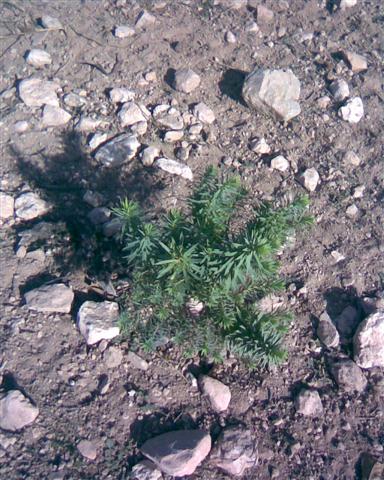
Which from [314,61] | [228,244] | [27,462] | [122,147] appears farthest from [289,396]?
[314,61]

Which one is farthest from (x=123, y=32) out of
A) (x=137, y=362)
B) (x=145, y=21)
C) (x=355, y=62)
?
(x=137, y=362)

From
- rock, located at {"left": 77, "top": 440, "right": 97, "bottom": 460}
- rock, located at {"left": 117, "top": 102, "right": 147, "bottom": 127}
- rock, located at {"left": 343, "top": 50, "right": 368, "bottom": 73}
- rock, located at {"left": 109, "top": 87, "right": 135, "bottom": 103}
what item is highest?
rock, located at {"left": 343, "top": 50, "right": 368, "bottom": 73}

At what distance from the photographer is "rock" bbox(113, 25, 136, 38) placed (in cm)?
531

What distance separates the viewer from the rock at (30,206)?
4234 millimetres

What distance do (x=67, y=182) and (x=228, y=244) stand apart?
1.83 meters

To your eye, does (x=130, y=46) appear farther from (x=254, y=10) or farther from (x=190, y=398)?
(x=190, y=398)

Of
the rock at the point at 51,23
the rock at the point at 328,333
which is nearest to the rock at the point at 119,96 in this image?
the rock at the point at 51,23

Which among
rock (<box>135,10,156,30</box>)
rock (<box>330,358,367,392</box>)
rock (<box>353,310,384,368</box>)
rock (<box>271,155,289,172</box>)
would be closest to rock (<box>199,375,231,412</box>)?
rock (<box>330,358,367,392</box>)

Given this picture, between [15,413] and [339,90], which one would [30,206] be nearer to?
[15,413]

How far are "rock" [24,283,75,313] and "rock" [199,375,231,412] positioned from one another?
1055mm

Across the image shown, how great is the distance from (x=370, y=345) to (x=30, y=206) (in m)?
2.72

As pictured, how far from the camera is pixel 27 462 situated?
3197 millimetres

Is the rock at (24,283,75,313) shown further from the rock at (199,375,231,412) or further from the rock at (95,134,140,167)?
the rock at (95,134,140,167)

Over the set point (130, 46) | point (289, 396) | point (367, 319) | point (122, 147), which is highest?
point (130, 46)
